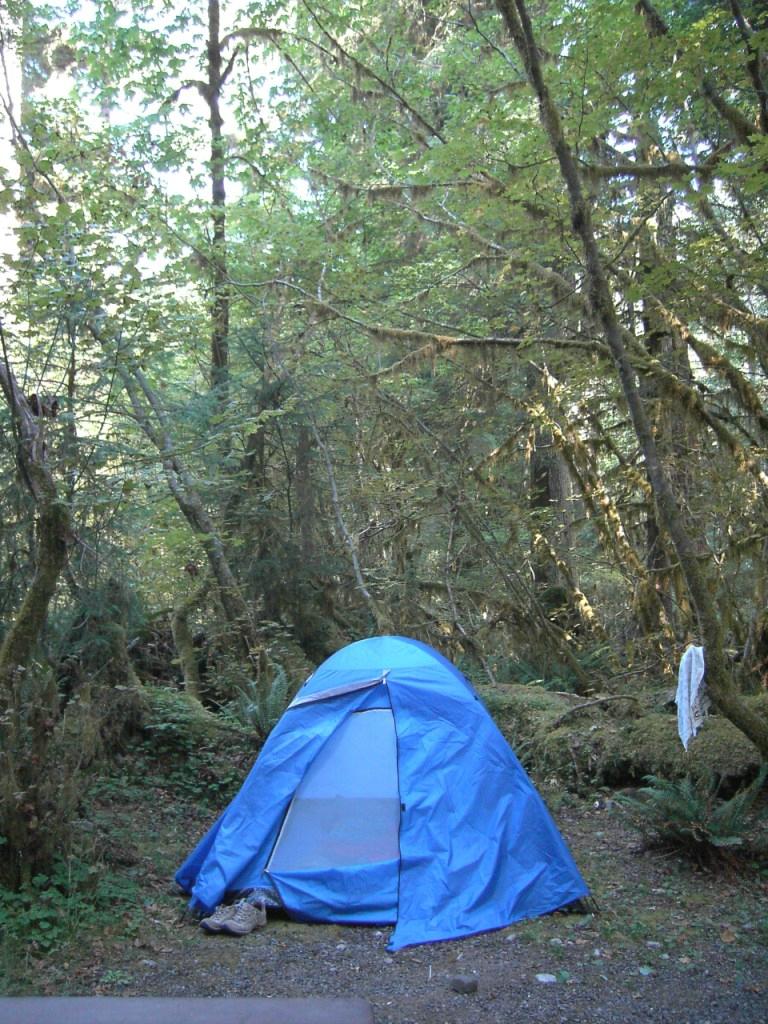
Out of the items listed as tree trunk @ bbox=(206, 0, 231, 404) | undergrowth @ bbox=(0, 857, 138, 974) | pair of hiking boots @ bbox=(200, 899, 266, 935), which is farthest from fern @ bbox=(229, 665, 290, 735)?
tree trunk @ bbox=(206, 0, 231, 404)

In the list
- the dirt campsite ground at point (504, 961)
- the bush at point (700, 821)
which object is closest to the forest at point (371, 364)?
the bush at point (700, 821)

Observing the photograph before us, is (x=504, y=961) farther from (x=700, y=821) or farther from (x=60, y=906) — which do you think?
(x=60, y=906)

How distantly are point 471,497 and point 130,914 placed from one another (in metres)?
7.11

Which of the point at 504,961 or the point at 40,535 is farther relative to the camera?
the point at 40,535

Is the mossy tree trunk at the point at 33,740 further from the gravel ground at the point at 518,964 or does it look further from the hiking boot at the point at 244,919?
the hiking boot at the point at 244,919

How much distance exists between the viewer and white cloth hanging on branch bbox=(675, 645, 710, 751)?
605 cm

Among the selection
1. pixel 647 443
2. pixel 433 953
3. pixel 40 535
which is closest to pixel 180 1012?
pixel 433 953

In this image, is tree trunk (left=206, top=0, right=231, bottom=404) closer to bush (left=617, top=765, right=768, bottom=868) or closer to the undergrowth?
the undergrowth

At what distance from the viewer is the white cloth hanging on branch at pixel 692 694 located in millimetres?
6051

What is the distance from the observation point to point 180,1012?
2.95 m

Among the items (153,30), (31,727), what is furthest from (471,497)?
(153,30)

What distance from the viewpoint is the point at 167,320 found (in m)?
7.81

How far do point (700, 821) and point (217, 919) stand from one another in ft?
10.5

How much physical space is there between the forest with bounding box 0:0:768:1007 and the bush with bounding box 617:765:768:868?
1.79ft
